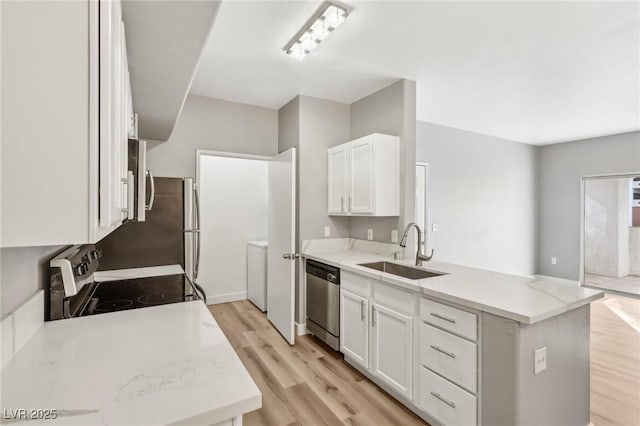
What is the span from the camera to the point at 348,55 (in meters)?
2.58

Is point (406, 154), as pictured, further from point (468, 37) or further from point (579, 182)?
point (579, 182)

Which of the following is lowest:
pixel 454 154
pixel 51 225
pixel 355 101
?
pixel 51 225

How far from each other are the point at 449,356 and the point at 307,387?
1149 mm

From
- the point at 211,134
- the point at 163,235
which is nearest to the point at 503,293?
the point at 163,235

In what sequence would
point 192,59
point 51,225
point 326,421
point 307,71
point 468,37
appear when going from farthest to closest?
1. point 307,71
2. point 468,37
3. point 326,421
4. point 192,59
5. point 51,225

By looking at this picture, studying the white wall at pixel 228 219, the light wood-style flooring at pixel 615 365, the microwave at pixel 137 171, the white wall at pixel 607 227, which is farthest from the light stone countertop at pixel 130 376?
the white wall at pixel 607 227

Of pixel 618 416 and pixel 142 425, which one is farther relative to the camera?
pixel 618 416

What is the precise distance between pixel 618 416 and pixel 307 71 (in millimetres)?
3497

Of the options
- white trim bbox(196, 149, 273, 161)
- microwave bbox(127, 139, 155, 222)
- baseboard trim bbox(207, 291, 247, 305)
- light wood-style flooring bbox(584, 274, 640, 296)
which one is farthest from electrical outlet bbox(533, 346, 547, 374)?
light wood-style flooring bbox(584, 274, 640, 296)

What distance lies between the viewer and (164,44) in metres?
1.30

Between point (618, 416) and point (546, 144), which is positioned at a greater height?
point (546, 144)

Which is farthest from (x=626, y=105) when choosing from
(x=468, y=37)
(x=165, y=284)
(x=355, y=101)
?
(x=165, y=284)

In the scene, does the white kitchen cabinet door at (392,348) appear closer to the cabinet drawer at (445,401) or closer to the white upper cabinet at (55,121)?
the cabinet drawer at (445,401)

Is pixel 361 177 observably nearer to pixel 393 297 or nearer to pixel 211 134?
pixel 393 297
